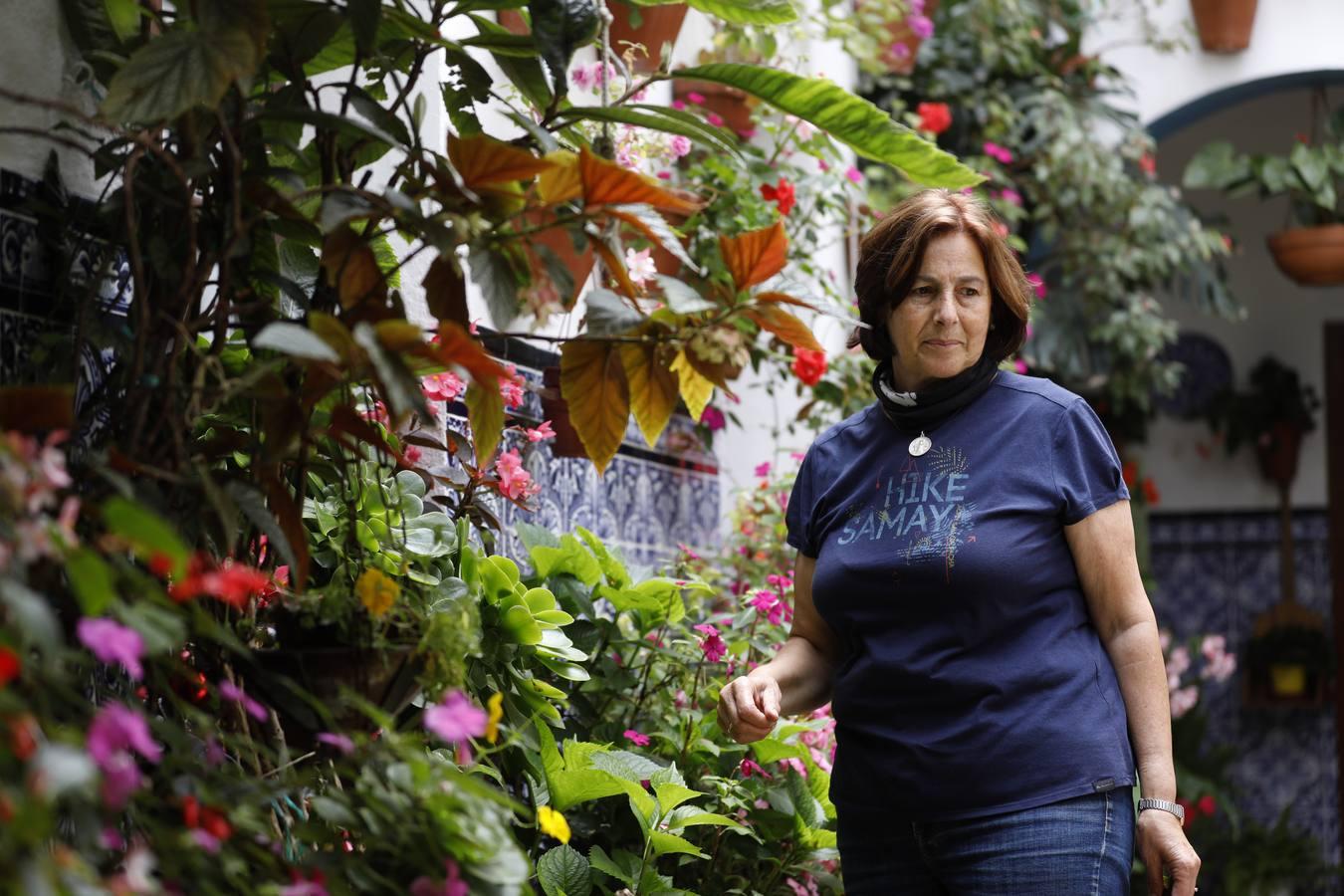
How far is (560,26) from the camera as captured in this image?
5.20 feet

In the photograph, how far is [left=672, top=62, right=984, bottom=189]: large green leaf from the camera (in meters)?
1.72

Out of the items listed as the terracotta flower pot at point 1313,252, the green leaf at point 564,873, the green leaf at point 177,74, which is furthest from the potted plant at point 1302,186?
the green leaf at point 177,74

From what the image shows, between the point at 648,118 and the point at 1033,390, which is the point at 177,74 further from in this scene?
the point at 1033,390

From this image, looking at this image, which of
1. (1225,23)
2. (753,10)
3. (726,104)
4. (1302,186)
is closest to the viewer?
(753,10)

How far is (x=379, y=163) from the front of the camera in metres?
2.48

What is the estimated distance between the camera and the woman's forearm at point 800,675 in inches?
86.5

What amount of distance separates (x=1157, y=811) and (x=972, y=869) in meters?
0.25

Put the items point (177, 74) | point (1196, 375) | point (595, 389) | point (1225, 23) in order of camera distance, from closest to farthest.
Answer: point (177, 74) < point (595, 389) < point (1225, 23) < point (1196, 375)

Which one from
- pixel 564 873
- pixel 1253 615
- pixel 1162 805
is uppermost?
pixel 1162 805

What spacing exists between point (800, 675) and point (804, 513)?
240 mm

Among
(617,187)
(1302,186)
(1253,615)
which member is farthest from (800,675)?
(1253,615)

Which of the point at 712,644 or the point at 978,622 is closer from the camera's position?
the point at 978,622

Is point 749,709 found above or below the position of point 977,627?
below

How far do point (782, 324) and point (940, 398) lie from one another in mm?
688
